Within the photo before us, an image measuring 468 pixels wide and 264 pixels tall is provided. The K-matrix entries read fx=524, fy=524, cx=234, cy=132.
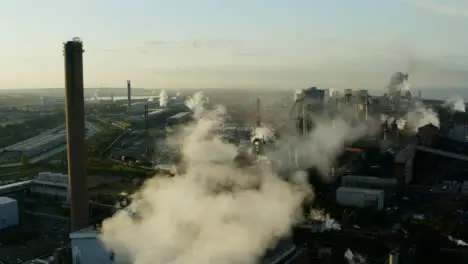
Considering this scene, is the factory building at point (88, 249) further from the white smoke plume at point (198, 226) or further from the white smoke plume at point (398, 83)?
the white smoke plume at point (398, 83)

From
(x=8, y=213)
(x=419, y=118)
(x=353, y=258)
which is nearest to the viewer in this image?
(x=353, y=258)

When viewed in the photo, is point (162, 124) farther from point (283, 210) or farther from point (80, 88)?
point (283, 210)

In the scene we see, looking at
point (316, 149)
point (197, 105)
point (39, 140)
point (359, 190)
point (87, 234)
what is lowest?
point (359, 190)

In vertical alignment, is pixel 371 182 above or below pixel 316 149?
below

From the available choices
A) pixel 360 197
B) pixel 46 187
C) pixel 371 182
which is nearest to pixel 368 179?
pixel 371 182

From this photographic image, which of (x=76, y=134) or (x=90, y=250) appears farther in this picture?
(x=76, y=134)

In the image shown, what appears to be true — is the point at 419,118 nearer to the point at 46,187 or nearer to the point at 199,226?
the point at 46,187
